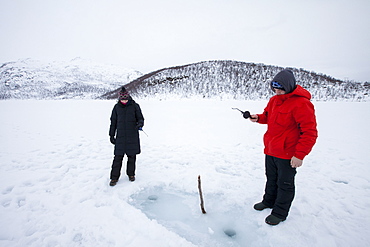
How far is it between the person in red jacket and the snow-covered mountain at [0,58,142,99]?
8604cm

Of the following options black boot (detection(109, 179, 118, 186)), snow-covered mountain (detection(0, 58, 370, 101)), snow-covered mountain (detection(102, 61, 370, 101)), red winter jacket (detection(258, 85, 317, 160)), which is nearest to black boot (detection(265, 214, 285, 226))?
red winter jacket (detection(258, 85, 317, 160))

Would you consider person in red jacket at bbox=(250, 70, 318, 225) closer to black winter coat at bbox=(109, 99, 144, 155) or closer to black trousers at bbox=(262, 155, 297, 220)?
black trousers at bbox=(262, 155, 297, 220)

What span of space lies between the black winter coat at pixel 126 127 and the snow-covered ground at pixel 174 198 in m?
0.70

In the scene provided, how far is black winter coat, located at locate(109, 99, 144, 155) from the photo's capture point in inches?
135

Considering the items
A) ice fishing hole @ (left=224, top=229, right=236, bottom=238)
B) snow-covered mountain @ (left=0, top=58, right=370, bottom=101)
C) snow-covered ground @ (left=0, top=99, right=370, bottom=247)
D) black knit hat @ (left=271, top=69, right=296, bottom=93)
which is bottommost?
ice fishing hole @ (left=224, top=229, right=236, bottom=238)

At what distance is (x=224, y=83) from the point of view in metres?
36.1

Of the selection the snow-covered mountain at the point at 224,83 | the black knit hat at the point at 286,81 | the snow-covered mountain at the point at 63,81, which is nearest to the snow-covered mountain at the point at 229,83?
the snow-covered mountain at the point at 224,83

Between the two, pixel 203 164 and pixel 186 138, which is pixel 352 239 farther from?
pixel 186 138

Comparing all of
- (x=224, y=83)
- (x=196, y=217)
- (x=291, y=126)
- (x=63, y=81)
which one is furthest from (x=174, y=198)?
(x=63, y=81)

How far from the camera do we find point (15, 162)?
4.49 meters

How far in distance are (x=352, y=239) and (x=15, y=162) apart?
6.73m

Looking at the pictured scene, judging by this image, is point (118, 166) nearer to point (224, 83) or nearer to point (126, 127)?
point (126, 127)

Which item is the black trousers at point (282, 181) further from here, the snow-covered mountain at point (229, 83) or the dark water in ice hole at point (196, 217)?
the snow-covered mountain at point (229, 83)

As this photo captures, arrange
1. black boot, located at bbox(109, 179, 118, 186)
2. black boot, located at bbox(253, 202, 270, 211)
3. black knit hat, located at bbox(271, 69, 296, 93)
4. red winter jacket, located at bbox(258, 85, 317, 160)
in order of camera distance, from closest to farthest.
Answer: red winter jacket, located at bbox(258, 85, 317, 160)
black knit hat, located at bbox(271, 69, 296, 93)
black boot, located at bbox(253, 202, 270, 211)
black boot, located at bbox(109, 179, 118, 186)
